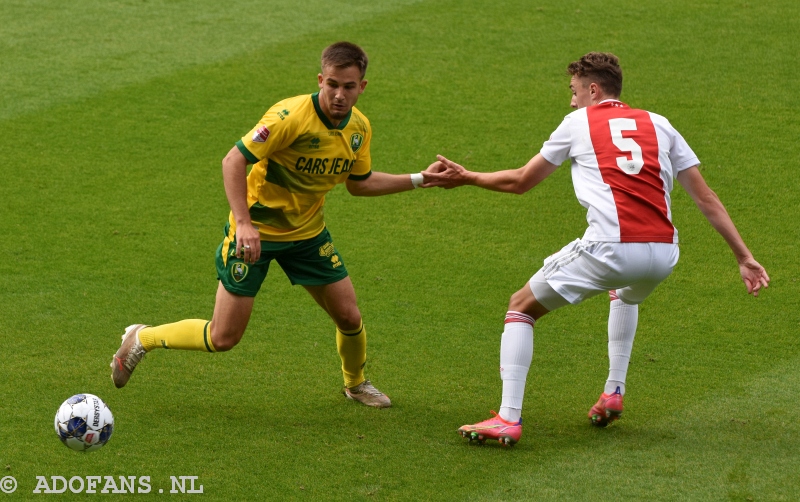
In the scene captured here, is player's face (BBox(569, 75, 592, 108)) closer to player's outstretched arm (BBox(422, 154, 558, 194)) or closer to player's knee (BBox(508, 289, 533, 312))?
player's outstretched arm (BBox(422, 154, 558, 194))

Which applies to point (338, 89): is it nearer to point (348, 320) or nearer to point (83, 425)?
point (348, 320)

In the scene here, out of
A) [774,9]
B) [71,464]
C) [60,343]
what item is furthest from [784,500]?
[774,9]

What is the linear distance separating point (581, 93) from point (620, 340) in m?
1.32

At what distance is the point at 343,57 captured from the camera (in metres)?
4.92

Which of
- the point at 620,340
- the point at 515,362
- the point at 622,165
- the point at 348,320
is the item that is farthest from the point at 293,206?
the point at 620,340

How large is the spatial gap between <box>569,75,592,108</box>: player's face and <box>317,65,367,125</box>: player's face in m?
1.09

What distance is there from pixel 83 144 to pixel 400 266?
3679 millimetres

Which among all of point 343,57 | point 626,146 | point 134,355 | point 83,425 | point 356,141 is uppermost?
point 343,57

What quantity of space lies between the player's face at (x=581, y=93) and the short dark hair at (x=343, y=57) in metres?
1.06

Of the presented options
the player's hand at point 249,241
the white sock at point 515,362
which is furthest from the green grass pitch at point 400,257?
the player's hand at point 249,241

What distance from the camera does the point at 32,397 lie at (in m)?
5.33

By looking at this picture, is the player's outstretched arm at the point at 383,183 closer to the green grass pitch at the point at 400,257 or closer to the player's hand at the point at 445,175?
Answer: the player's hand at the point at 445,175

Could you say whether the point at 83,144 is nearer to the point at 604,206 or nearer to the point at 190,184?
the point at 190,184

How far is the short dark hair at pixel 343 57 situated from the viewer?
4918 millimetres
